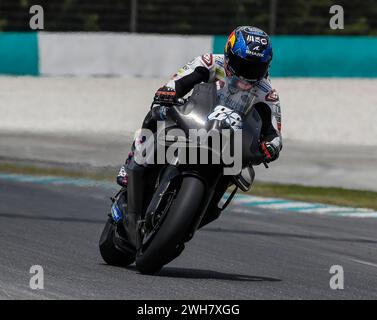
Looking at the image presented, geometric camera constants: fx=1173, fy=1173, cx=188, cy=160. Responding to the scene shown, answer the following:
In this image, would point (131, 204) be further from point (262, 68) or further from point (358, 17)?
point (358, 17)

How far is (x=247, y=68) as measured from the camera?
7.32 m

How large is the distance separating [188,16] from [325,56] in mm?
2707

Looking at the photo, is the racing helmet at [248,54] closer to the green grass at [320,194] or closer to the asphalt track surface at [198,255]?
the asphalt track surface at [198,255]

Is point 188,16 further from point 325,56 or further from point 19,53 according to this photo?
point 19,53

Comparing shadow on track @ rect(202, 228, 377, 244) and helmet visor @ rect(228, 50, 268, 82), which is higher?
helmet visor @ rect(228, 50, 268, 82)

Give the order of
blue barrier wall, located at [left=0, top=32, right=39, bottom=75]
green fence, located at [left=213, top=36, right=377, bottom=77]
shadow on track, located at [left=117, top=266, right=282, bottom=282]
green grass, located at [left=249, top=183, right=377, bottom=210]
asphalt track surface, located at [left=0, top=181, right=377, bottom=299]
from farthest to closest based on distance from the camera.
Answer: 1. blue barrier wall, located at [left=0, top=32, right=39, bottom=75]
2. green fence, located at [left=213, top=36, right=377, bottom=77]
3. green grass, located at [left=249, top=183, right=377, bottom=210]
4. shadow on track, located at [left=117, top=266, right=282, bottom=282]
5. asphalt track surface, located at [left=0, top=181, right=377, bottom=299]

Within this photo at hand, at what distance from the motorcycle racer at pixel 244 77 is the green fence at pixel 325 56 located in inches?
476

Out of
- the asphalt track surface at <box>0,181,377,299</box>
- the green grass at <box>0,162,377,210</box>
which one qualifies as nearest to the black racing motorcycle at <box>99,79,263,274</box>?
the asphalt track surface at <box>0,181,377,299</box>

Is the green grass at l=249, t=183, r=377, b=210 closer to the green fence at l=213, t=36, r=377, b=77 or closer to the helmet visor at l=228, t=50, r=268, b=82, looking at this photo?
the green fence at l=213, t=36, r=377, b=77

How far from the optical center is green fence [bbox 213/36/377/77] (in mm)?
19406

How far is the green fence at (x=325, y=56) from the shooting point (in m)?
19.4

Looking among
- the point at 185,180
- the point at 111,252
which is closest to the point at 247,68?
the point at 185,180

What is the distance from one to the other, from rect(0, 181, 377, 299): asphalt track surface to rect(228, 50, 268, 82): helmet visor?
1.30 meters

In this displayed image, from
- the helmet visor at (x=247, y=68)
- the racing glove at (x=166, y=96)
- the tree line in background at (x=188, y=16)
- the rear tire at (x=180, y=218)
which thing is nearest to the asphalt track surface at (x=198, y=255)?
the rear tire at (x=180, y=218)
